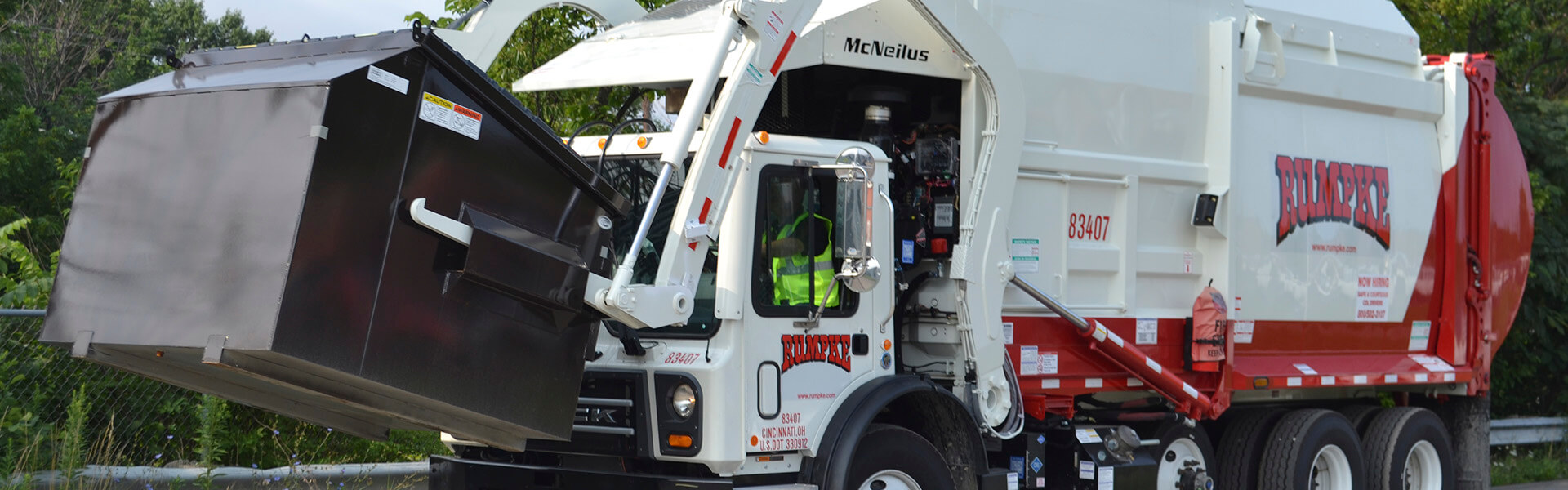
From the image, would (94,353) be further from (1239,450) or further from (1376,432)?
(1376,432)

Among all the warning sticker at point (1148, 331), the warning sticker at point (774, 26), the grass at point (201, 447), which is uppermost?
the warning sticker at point (774, 26)

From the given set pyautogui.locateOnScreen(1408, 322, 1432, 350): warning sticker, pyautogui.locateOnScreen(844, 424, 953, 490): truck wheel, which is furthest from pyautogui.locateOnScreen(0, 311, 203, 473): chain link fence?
pyautogui.locateOnScreen(1408, 322, 1432, 350): warning sticker

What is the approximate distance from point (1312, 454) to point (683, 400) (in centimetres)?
456

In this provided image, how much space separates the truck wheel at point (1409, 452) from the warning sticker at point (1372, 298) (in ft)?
2.43

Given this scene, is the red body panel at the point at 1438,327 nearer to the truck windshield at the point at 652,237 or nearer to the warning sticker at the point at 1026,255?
the warning sticker at the point at 1026,255

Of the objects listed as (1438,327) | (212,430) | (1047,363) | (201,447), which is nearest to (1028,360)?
(1047,363)

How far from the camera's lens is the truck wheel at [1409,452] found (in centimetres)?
868

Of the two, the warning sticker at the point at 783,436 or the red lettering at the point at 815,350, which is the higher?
the red lettering at the point at 815,350

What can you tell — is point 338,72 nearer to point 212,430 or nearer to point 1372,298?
point 212,430

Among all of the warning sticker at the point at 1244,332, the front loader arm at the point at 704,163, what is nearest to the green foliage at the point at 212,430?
the front loader arm at the point at 704,163

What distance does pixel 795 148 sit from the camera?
557 cm

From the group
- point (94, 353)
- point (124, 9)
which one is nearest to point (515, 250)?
point (94, 353)

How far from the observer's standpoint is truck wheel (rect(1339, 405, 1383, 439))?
8.95m

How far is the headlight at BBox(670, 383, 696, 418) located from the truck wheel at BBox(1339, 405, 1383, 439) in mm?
5431
